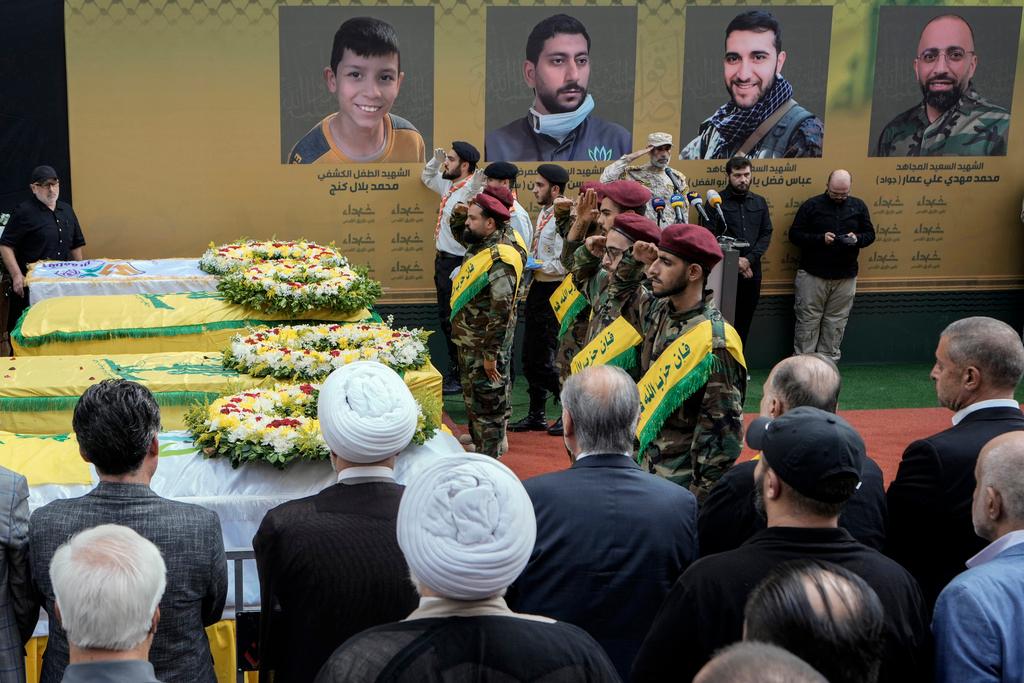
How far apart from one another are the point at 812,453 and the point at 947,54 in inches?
336

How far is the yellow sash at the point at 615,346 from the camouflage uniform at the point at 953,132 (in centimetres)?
595

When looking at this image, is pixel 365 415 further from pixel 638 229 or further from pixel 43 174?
pixel 43 174

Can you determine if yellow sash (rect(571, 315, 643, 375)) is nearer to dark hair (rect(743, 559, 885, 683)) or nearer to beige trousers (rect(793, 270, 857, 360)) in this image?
dark hair (rect(743, 559, 885, 683))

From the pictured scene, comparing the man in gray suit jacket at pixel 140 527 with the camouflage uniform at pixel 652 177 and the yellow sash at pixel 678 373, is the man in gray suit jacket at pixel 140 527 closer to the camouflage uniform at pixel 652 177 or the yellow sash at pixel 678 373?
the yellow sash at pixel 678 373

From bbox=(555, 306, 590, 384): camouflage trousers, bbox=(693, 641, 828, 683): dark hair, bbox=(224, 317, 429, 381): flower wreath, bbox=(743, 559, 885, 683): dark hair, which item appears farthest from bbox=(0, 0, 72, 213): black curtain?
bbox=(693, 641, 828, 683): dark hair

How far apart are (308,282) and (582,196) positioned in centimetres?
183

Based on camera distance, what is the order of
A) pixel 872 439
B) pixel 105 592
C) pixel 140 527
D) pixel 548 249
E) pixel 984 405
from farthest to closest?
pixel 548 249 → pixel 872 439 → pixel 984 405 → pixel 140 527 → pixel 105 592

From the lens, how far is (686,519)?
269cm

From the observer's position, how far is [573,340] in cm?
602

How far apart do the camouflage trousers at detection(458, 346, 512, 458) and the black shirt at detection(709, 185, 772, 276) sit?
10.8 feet

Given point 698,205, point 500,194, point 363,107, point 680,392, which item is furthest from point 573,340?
point 363,107

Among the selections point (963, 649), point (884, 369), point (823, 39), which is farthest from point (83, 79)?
point (963, 649)

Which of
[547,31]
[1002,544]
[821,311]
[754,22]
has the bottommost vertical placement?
[821,311]

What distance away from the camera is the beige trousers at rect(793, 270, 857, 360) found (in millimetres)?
9367
